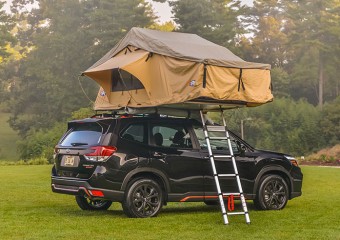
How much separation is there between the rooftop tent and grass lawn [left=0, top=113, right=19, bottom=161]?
57742 millimetres

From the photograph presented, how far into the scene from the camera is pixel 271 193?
43.7 feet

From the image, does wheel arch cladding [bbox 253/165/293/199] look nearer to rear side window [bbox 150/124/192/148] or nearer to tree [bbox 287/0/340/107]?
rear side window [bbox 150/124/192/148]

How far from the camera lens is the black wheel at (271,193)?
13141 millimetres

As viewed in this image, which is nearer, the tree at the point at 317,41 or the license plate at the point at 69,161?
the license plate at the point at 69,161

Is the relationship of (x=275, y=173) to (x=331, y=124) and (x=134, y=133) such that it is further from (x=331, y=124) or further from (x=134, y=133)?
(x=331, y=124)

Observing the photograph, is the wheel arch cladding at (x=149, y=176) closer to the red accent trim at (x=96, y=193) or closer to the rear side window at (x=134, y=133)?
the red accent trim at (x=96, y=193)

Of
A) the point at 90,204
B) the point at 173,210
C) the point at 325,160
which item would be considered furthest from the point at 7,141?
the point at 173,210

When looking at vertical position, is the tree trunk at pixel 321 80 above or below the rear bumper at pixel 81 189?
above

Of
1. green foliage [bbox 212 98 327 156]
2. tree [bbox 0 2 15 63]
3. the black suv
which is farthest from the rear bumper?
tree [bbox 0 2 15 63]

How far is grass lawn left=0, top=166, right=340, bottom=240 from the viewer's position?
9.77 meters

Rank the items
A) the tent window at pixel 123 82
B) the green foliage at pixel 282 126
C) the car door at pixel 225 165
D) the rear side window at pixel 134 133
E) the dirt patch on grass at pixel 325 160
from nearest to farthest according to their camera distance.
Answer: the rear side window at pixel 134 133 < the car door at pixel 225 165 < the tent window at pixel 123 82 < the dirt patch on grass at pixel 325 160 < the green foliage at pixel 282 126

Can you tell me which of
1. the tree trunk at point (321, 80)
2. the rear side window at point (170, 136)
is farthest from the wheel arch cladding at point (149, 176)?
the tree trunk at point (321, 80)

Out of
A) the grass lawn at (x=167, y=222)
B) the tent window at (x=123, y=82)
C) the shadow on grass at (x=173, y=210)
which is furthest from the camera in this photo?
the tent window at (x=123, y=82)

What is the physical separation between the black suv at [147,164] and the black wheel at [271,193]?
2 centimetres
